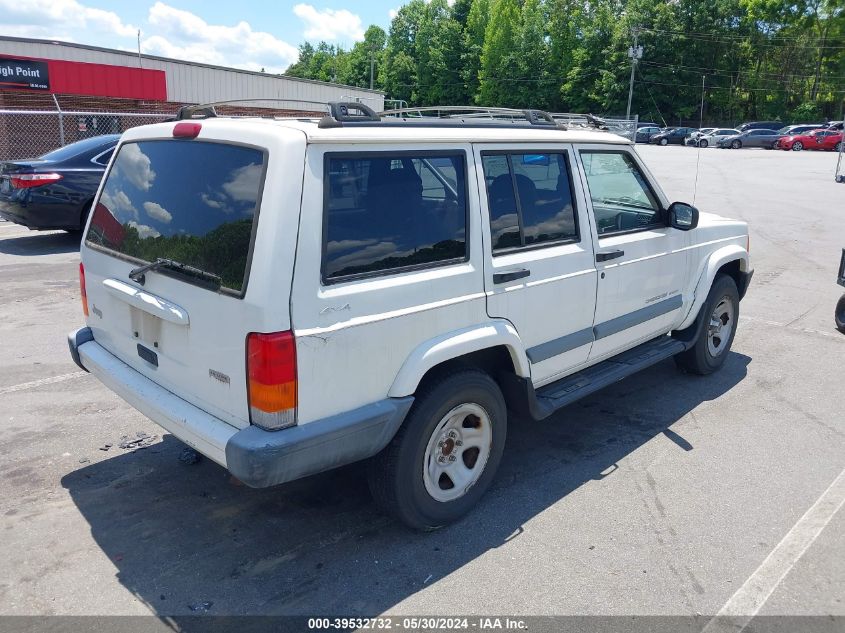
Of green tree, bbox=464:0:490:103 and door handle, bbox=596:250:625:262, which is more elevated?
green tree, bbox=464:0:490:103

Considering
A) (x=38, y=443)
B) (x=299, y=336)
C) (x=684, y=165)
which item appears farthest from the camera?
(x=684, y=165)

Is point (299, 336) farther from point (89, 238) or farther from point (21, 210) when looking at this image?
point (21, 210)

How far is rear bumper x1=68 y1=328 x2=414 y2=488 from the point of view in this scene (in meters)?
2.82

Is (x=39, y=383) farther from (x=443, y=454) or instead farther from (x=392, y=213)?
(x=392, y=213)

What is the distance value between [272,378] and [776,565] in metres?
2.55

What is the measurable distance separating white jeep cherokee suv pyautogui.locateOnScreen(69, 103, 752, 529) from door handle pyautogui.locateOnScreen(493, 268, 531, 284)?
1 centimetres

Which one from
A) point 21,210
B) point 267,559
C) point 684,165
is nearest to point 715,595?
point 267,559

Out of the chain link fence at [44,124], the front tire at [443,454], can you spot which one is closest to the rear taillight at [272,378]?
the front tire at [443,454]

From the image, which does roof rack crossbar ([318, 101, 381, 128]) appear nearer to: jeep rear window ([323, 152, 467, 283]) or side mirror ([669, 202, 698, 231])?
jeep rear window ([323, 152, 467, 283])

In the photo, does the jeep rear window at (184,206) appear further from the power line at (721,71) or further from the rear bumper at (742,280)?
the power line at (721,71)

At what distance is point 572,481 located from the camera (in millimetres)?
4137

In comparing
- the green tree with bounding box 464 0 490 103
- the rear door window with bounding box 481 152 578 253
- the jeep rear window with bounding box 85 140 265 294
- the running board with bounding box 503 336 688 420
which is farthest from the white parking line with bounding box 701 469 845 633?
the green tree with bounding box 464 0 490 103

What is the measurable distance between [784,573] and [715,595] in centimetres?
43

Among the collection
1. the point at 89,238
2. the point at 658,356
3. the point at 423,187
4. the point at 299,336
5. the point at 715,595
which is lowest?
the point at 715,595
